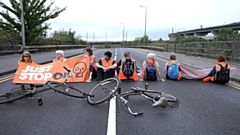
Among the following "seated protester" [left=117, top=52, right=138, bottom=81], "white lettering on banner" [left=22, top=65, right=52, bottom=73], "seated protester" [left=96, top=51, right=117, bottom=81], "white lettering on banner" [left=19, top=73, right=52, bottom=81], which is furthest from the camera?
"seated protester" [left=117, top=52, right=138, bottom=81]

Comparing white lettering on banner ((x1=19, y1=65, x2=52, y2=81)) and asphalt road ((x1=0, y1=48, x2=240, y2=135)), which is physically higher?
white lettering on banner ((x1=19, y1=65, x2=52, y2=81))

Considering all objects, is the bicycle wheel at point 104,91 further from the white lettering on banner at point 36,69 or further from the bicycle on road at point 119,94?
the white lettering on banner at point 36,69

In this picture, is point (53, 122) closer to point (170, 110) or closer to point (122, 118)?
point (122, 118)

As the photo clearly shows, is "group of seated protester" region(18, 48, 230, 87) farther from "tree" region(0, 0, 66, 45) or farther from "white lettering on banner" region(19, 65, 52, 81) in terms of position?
"tree" region(0, 0, 66, 45)

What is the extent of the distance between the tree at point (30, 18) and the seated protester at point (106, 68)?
18.3 m

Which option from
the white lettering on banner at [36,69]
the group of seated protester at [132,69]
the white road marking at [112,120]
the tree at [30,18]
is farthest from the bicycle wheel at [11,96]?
the tree at [30,18]

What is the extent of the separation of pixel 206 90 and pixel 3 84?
22.7 ft

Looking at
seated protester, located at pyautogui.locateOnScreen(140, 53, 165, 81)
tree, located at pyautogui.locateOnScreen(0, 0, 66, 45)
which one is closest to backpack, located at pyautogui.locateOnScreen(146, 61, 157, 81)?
seated protester, located at pyautogui.locateOnScreen(140, 53, 165, 81)

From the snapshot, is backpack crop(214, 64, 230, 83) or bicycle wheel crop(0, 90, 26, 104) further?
backpack crop(214, 64, 230, 83)

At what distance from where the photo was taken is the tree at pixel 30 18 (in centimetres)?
2481

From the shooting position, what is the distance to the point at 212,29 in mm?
62625

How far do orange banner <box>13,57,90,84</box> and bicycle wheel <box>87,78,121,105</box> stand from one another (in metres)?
1.95

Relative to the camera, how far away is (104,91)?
20.7 ft

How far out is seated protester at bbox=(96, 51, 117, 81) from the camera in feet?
29.2
